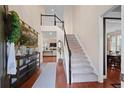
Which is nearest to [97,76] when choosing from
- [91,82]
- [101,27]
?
[91,82]

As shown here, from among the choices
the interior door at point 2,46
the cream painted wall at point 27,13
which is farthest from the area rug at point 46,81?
the cream painted wall at point 27,13

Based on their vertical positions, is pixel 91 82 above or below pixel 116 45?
below

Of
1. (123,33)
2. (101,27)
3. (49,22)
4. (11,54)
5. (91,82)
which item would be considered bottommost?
(91,82)

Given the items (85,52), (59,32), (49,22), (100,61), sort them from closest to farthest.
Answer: (100,61) < (85,52) < (59,32) < (49,22)

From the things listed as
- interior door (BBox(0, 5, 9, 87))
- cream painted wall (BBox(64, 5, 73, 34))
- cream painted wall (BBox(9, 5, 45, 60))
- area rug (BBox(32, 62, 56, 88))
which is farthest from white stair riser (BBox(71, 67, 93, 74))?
cream painted wall (BBox(64, 5, 73, 34))

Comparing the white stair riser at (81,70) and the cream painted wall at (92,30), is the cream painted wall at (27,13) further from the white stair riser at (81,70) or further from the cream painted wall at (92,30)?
the white stair riser at (81,70)

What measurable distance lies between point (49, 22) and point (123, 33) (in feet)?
41.6

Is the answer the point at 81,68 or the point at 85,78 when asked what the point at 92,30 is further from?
the point at 85,78

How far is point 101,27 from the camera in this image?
5.77 meters

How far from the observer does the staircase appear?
5.88 metres

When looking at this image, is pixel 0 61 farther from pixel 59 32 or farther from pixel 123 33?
pixel 59 32

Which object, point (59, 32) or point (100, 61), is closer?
point (100, 61)

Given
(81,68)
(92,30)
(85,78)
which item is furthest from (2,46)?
(92,30)

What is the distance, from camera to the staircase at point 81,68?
588 centimetres
